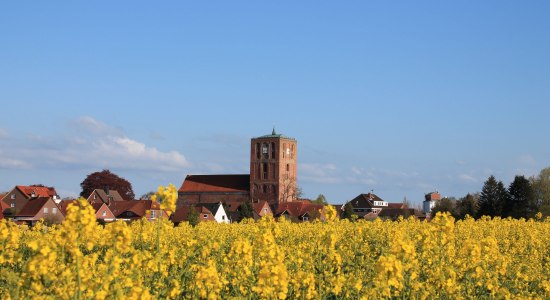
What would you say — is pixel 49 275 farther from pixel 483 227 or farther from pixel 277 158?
pixel 277 158

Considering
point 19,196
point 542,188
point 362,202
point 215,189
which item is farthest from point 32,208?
point 362,202

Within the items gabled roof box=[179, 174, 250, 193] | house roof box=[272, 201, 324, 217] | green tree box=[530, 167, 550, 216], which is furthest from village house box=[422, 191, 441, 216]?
Answer: green tree box=[530, 167, 550, 216]

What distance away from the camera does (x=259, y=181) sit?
452 feet

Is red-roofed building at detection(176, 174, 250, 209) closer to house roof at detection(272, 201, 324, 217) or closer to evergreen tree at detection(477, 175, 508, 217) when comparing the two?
→ house roof at detection(272, 201, 324, 217)

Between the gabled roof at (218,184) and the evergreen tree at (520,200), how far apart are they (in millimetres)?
72173

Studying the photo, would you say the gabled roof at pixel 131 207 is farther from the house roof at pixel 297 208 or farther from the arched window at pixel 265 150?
the arched window at pixel 265 150

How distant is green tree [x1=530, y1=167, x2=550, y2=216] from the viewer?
75.9 meters

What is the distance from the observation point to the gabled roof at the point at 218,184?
140 meters

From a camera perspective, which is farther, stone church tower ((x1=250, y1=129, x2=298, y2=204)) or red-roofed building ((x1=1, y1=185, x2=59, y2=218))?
stone church tower ((x1=250, y1=129, x2=298, y2=204))

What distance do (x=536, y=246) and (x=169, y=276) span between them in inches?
621

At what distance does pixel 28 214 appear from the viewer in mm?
75750

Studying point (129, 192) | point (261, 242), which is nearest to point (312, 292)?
point (261, 242)

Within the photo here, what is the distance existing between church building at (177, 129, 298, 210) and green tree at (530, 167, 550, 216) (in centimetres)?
5975

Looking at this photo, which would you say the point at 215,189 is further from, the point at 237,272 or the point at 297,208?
the point at 237,272
